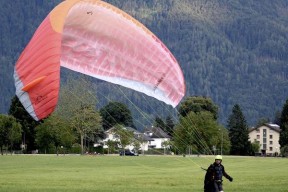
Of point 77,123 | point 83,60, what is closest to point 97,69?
point 83,60

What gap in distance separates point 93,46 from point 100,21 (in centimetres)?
74

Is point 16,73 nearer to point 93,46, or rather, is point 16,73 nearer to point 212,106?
point 93,46

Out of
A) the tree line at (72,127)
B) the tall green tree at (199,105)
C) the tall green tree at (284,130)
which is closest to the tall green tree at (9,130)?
the tree line at (72,127)

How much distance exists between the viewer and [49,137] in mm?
106688

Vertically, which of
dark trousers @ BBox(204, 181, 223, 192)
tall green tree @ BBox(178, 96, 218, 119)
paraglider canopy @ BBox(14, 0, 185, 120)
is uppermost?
tall green tree @ BBox(178, 96, 218, 119)

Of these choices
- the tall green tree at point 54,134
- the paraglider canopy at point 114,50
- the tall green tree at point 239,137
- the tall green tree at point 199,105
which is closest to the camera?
the paraglider canopy at point 114,50

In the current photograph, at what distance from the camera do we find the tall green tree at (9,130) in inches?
4306

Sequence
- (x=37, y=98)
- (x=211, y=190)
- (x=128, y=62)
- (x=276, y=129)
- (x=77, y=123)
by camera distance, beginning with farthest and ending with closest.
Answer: (x=276, y=129)
(x=77, y=123)
(x=128, y=62)
(x=211, y=190)
(x=37, y=98)

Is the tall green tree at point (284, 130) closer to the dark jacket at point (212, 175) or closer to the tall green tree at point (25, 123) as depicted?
the tall green tree at point (25, 123)

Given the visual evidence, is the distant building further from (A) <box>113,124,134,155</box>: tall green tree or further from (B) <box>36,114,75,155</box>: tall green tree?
(B) <box>36,114,75,155</box>: tall green tree

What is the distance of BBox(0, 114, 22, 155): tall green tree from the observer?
109375 mm

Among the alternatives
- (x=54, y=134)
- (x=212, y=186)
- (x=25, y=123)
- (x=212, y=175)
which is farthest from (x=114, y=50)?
(x=25, y=123)

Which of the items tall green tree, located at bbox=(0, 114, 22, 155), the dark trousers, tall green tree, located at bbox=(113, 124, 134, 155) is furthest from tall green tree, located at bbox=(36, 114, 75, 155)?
the dark trousers

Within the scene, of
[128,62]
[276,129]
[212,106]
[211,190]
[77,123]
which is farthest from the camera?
[276,129]
